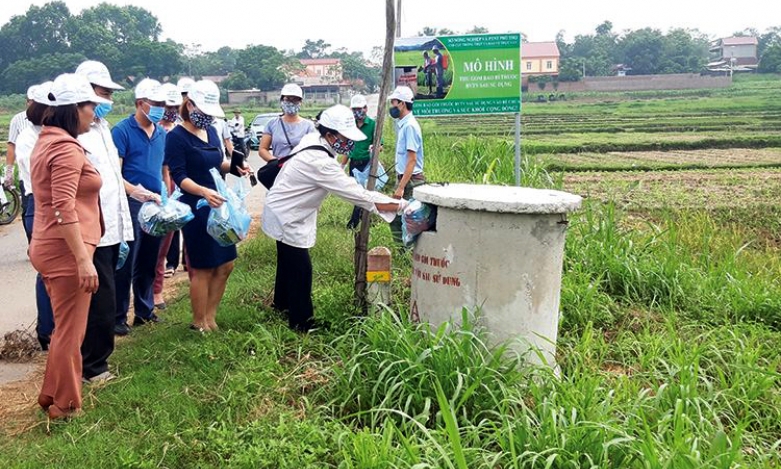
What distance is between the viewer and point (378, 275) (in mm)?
4633

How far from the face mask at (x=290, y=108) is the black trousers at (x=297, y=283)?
2456 millimetres

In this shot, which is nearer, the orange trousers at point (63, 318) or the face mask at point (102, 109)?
the orange trousers at point (63, 318)

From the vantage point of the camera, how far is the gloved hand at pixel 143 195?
15.9ft

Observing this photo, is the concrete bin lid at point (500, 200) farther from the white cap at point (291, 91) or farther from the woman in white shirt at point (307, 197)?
the white cap at point (291, 91)

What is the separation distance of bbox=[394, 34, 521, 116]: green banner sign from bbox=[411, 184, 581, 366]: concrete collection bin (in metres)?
3.41

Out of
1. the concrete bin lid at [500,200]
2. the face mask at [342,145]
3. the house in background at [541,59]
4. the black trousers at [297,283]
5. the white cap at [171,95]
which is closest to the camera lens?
the concrete bin lid at [500,200]

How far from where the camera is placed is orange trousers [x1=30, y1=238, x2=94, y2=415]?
11.8 feet

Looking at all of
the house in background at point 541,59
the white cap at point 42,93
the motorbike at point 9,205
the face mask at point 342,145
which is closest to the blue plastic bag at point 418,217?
the face mask at point 342,145

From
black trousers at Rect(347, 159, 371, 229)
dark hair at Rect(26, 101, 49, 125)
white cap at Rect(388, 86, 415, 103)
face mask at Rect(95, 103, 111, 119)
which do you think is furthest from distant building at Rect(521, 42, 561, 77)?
dark hair at Rect(26, 101, 49, 125)

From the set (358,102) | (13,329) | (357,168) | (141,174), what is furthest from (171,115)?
(357,168)

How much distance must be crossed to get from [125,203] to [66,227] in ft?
3.02

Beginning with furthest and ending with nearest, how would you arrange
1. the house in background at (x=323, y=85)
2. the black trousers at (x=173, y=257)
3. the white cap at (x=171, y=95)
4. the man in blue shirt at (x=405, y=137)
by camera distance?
the house in background at (x=323, y=85)
the black trousers at (x=173, y=257)
the man in blue shirt at (x=405, y=137)
the white cap at (x=171, y=95)

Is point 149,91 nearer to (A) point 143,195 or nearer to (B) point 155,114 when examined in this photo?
(B) point 155,114

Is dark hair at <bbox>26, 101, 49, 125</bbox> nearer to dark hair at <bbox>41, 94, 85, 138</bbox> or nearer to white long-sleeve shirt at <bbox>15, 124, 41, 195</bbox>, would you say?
dark hair at <bbox>41, 94, 85, 138</bbox>
